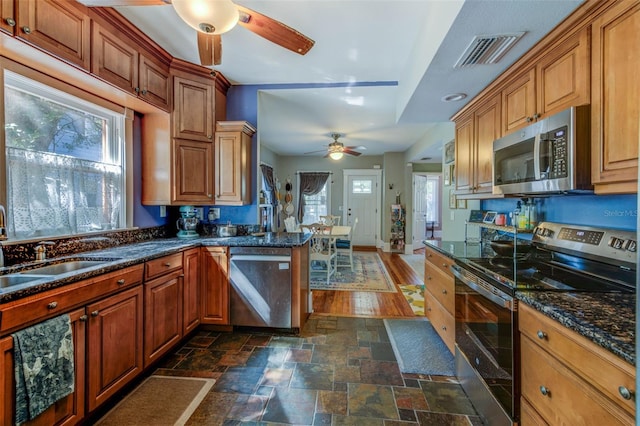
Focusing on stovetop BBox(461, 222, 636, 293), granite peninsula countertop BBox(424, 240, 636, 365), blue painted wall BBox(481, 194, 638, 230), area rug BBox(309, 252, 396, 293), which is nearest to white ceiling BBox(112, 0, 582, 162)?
blue painted wall BBox(481, 194, 638, 230)

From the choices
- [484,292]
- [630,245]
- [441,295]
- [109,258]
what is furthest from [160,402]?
[630,245]

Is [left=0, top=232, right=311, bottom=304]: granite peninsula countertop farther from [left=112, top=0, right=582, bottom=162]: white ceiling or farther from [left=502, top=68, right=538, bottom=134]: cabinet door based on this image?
[left=502, top=68, right=538, bottom=134]: cabinet door

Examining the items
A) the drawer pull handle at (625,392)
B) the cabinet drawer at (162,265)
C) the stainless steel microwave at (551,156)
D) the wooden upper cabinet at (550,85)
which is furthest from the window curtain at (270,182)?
the drawer pull handle at (625,392)

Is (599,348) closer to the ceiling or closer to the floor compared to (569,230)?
closer to the floor

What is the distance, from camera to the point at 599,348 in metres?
0.83

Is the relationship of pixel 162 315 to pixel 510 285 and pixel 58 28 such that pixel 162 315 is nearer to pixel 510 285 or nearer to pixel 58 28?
pixel 58 28

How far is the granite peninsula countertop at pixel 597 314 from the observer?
0.79 metres

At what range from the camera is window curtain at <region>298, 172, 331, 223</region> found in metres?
7.64

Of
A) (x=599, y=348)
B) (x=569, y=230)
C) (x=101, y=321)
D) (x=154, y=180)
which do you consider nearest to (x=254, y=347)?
(x=101, y=321)

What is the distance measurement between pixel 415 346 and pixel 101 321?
2298 mm

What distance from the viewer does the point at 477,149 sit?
2.43m

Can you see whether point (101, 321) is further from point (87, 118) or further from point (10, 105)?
point (87, 118)

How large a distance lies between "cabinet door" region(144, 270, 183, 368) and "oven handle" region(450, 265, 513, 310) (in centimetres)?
213

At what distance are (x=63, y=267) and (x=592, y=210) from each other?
3.27 m
